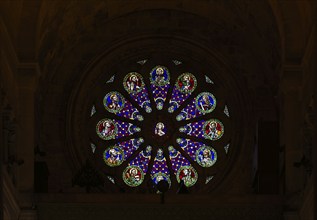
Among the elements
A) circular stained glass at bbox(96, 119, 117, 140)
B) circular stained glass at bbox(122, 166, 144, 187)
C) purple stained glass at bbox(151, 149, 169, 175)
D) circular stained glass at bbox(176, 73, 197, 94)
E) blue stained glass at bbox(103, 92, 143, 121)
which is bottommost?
circular stained glass at bbox(122, 166, 144, 187)

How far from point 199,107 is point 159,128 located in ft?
3.05

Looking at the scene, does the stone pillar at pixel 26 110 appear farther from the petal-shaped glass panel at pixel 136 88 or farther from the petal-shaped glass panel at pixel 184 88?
the petal-shaped glass panel at pixel 184 88

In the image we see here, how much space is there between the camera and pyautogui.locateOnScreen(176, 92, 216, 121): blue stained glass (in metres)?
28.3

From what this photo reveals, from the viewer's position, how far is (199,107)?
93.0 ft

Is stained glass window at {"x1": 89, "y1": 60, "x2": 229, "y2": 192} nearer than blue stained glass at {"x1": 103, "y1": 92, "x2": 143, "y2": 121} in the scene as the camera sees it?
Yes

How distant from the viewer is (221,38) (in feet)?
92.4

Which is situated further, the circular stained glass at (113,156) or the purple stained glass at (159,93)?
the purple stained glass at (159,93)

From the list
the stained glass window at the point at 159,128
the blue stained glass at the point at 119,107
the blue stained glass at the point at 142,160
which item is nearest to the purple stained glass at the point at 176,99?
the stained glass window at the point at 159,128

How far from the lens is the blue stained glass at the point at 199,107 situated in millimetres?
28266

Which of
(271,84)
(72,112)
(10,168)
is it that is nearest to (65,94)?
(72,112)

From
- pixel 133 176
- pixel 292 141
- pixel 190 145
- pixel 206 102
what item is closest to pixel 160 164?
pixel 133 176

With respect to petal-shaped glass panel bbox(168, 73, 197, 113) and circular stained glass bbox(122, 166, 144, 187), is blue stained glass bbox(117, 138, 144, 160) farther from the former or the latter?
petal-shaped glass panel bbox(168, 73, 197, 113)

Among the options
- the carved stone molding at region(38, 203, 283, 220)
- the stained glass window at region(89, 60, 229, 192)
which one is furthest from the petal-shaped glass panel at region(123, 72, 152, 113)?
the carved stone molding at region(38, 203, 283, 220)

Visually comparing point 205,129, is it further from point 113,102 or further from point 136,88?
point 113,102
